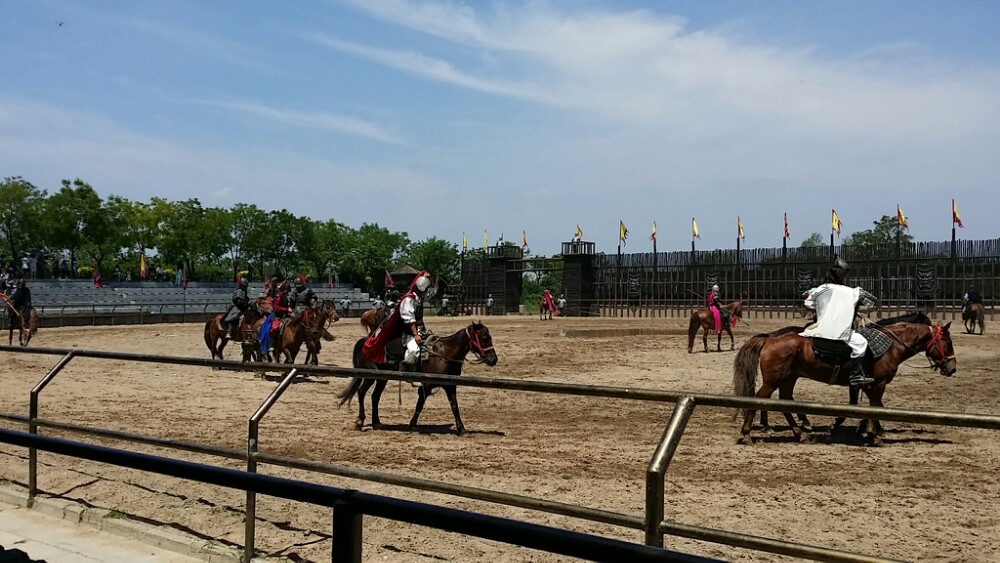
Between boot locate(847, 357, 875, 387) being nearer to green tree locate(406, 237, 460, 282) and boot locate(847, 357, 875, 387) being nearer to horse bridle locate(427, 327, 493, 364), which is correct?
horse bridle locate(427, 327, 493, 364)

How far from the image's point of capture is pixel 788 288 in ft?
134

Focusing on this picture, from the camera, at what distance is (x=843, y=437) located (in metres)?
9.87

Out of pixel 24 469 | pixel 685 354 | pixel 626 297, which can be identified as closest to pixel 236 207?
pixel 626 297

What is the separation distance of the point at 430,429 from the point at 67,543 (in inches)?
205

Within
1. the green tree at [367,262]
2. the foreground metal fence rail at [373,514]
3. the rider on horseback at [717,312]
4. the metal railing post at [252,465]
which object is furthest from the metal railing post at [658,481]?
the green tree at [367,262]

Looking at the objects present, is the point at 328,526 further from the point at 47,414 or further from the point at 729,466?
the point at 47,414

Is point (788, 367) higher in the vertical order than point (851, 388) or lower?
higher

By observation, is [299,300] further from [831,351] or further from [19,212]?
[19,212]

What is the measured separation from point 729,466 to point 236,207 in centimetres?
5867

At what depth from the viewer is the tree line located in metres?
49.6

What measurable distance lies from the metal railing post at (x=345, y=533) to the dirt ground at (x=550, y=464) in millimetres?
3735

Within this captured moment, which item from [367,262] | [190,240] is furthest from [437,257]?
[190,240]

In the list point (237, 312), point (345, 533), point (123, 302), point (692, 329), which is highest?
point (345, 533)

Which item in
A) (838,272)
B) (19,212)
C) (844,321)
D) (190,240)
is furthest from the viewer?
(190,240)
